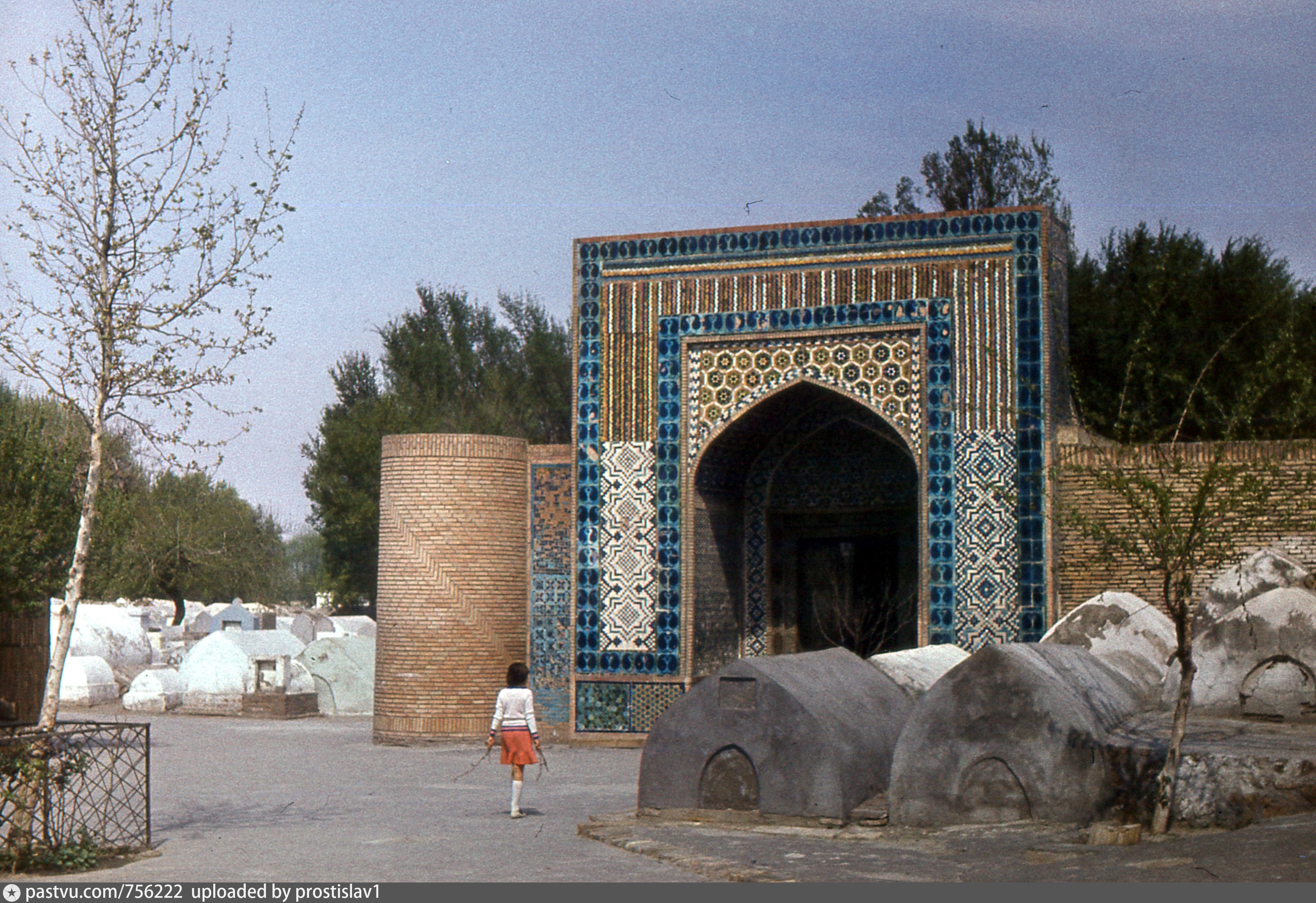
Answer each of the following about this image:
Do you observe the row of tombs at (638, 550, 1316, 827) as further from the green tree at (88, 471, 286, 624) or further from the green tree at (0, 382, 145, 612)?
the green tree at (88, 471, 286, 624)

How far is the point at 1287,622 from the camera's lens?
11781mm

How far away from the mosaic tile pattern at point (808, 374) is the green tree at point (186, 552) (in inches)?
723

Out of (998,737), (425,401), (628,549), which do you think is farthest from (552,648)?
(425,401)

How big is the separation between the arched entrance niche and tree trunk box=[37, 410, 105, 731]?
924 cm

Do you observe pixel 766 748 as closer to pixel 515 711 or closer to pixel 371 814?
pixel 515 711

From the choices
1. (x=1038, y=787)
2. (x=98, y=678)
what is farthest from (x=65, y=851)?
(x=98, y=678)

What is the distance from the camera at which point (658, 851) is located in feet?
28.3

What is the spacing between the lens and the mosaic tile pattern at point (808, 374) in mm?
15812

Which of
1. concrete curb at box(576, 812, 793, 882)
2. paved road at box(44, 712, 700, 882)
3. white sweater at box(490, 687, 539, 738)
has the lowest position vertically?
paved road at box(44, 712, 700, 882)

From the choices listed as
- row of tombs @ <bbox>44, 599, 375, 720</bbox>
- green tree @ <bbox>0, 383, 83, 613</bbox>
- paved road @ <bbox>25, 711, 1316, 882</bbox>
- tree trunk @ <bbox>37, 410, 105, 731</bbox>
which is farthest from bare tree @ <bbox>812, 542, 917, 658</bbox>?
tree trunk @ <bbox>37, 410, 105, 731</bbox>

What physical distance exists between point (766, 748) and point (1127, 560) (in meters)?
6.37

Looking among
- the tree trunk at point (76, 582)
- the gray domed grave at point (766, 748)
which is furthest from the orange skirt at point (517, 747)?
the tree trunk at point (76, 582)

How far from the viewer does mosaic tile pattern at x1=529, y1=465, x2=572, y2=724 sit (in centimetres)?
1717

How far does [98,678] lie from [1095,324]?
59.8ft
